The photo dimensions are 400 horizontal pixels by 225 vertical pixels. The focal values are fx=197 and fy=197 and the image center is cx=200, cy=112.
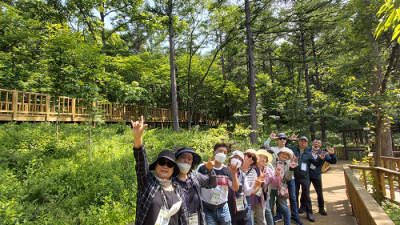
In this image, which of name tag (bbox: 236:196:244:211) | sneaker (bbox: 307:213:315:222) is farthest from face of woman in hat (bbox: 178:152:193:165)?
sneaker (bbox: 307:213:315:222)

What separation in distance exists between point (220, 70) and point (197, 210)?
739 inches

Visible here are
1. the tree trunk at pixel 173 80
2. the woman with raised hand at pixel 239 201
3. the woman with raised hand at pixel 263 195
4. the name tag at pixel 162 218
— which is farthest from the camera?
the tree trunk at pixel 173 80

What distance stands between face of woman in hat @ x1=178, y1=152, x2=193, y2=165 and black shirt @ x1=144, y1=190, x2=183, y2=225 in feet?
1.24

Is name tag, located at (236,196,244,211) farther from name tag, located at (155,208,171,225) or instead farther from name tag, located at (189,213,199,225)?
name tag, located at (155,208,171,225)

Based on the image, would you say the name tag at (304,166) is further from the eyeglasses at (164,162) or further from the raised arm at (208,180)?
the eyeglasses at (164,162)

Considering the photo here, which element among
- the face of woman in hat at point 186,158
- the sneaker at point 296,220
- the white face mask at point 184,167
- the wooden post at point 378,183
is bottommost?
the sneaker at point 296,220

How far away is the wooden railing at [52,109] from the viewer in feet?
23.9

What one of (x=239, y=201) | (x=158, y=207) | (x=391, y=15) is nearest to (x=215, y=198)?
(x=239, y=201)

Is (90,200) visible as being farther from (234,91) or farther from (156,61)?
(234,91)

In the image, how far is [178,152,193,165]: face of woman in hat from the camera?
2248mm

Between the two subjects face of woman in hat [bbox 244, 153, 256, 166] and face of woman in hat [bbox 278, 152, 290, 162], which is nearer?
face of woman in hat [bbox 244, 153, 256, 166]

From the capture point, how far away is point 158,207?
70.4 inches

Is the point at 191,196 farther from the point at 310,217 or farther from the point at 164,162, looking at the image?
the point at 310,217

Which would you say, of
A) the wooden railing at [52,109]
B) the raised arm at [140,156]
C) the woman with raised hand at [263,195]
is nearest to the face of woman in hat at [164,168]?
the raised arm at [140,156]
